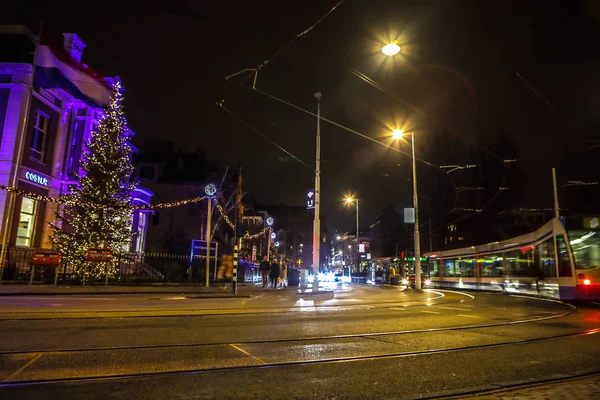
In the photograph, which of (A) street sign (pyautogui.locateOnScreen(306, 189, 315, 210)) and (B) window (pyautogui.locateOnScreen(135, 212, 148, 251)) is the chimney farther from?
(A) street sign (pyautogui.locateOnScreen(306, 189, 315, 210))

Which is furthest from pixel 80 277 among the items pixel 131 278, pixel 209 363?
pixel 209 363

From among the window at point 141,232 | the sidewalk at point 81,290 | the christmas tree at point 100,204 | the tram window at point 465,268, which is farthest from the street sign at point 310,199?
the window at point 141,232

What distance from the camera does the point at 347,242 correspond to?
469ft

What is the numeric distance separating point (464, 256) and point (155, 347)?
28.1 metres

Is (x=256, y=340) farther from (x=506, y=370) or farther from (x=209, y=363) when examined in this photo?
(x=506, y=370)

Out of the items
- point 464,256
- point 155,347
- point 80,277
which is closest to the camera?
point 155,347

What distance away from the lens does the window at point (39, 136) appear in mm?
24047

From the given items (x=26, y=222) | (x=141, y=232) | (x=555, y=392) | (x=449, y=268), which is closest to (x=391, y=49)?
(x=555, y=392)

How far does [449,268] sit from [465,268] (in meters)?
2.84

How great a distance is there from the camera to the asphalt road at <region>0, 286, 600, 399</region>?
15.8ft

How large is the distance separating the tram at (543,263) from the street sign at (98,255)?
20505 mm

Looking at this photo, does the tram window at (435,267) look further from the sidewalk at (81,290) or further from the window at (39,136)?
the window at (39,136)

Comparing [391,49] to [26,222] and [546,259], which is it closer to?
[546,259]

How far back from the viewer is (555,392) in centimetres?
463
